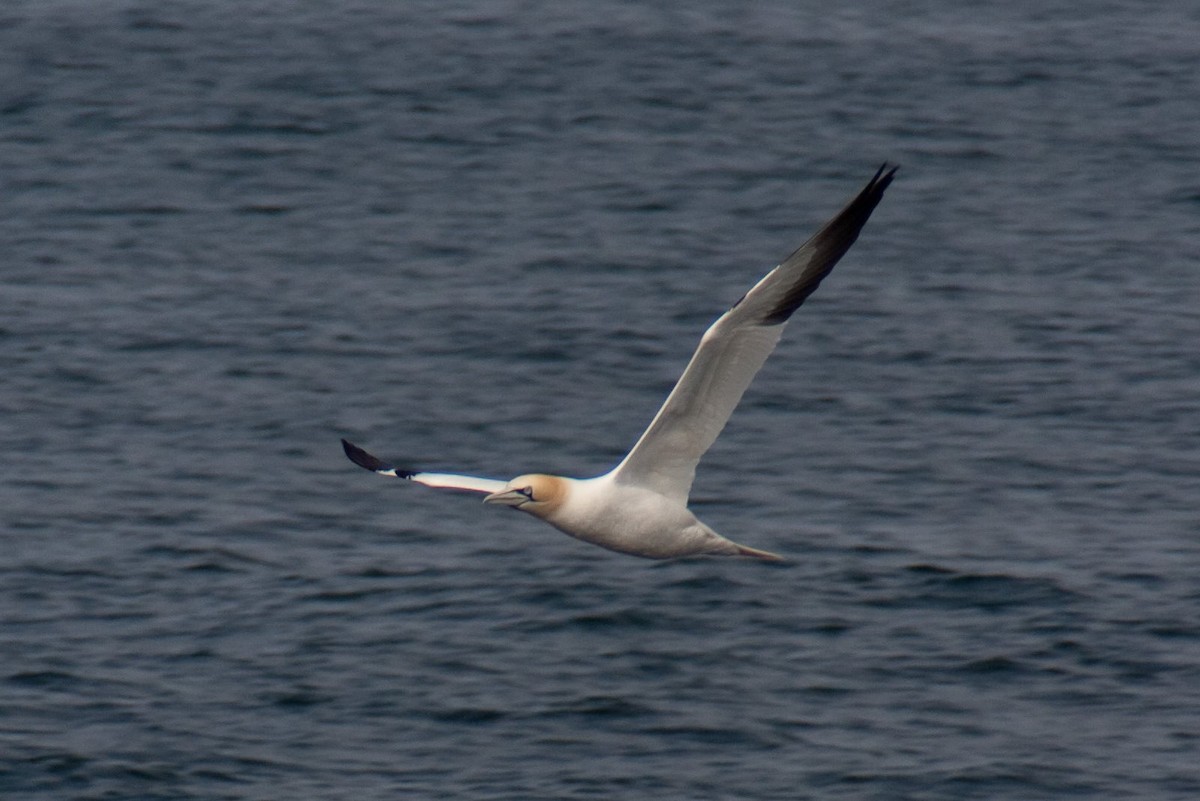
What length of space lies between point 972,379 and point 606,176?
24.9ft

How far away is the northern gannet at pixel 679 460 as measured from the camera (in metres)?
12.9

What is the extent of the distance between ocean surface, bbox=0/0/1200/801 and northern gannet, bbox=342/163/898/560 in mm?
3108

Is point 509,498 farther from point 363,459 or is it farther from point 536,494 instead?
point 363,459

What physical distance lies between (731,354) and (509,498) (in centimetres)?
179

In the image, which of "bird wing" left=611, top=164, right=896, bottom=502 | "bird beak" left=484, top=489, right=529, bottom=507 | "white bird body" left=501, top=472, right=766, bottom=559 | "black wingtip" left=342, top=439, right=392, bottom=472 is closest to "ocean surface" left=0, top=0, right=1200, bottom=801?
"black wingtip" left=342, top=439, right=392, bottom=472

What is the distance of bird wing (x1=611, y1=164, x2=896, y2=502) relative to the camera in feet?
41.6

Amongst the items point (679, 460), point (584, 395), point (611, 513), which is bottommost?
point (584, 395)

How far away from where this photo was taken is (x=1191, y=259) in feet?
87.2

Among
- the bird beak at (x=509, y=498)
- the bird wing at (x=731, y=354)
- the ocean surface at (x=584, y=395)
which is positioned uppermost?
the bird wing at (x=731, y=354)

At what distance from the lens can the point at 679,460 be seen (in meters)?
13.8

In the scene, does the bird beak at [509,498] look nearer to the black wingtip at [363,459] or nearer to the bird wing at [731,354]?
the bird wing at [731,354]

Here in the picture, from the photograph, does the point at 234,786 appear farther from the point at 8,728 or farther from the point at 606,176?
the point at 606,176

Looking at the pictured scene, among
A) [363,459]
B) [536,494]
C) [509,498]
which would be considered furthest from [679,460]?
[363,459]

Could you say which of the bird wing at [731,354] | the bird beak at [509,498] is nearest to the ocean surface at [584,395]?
the bird beak at [509,498]
